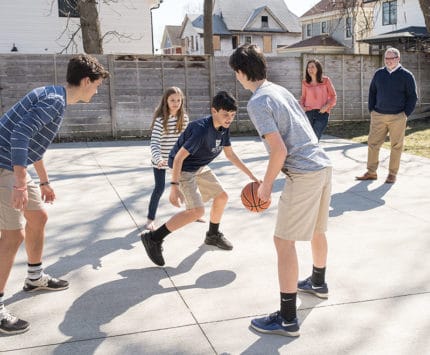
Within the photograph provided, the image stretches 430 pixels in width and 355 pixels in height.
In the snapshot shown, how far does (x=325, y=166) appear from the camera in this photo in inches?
Result: 140

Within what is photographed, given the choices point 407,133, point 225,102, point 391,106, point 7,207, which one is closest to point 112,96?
point 407,133

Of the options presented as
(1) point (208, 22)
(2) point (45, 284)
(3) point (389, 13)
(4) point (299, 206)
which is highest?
(3) point (389, 13)

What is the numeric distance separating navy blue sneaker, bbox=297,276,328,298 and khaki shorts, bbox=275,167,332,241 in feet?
2.46

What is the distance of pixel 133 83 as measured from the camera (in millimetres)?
14164

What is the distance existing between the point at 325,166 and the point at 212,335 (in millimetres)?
1318

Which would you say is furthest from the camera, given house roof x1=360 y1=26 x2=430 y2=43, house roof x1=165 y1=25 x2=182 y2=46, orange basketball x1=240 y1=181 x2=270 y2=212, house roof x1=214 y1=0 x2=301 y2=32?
house roof x1=165 y1=25 x2=182 y2=46

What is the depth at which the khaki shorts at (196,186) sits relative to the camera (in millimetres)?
4855

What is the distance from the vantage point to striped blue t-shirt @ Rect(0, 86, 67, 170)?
3.39 m

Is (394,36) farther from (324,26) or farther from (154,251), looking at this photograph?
(154,251)

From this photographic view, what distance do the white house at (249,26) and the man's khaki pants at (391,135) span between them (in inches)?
1981

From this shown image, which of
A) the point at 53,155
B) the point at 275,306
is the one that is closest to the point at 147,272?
the point at 275,306

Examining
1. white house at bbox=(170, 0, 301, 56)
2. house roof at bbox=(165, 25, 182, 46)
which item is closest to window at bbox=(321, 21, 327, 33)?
white house at bbox=(170, 0, 301, 56)

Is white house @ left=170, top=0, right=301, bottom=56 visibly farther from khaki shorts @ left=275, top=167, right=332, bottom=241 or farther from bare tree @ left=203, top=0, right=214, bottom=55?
khaki shorts @ left=275, top=167, right=332, bottom=241

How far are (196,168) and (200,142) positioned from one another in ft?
1.43
